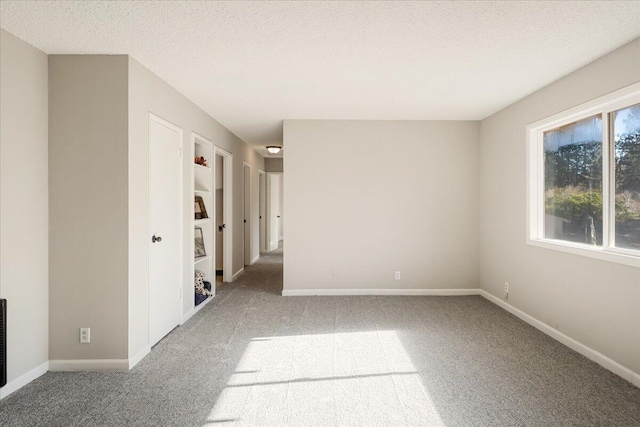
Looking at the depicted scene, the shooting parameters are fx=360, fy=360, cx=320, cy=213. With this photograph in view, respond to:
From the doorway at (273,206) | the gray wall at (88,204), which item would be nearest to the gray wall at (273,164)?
the doorway at (273,206)

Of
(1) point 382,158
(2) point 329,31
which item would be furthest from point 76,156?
(1) point 382,158

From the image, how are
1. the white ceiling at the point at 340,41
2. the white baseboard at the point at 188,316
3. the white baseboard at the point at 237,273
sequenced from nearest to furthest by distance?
1. the white ceiling at the point at 340,41
2. the white baseboard at the point at 188,316
3. the white baseboard at the point at 237,273

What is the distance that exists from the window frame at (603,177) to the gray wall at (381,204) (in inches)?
44.4

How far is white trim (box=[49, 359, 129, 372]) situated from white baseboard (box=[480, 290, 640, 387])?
11.6 feet

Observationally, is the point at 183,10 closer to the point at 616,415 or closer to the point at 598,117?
the point at 598,117

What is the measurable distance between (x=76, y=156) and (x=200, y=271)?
89.0 inches

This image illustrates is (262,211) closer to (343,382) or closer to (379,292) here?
(379,292)

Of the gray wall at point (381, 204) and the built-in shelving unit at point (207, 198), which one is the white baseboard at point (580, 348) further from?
the built-in shelving unit at point (207, 198)

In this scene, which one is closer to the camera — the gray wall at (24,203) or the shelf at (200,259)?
the gray wall at (24,203)

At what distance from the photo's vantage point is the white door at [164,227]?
10.1 feet

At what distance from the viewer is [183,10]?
6.81 feet

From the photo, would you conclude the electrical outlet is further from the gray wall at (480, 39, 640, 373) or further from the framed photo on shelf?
the gray wall at (480, 39, 640, 373)

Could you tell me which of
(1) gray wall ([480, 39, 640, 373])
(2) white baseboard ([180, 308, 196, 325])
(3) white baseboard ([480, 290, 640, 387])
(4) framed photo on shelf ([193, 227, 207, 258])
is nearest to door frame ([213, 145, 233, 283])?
(4) framed photo on shelf ([193, 227, 207, 258])

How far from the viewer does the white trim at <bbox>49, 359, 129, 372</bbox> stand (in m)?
2.65
